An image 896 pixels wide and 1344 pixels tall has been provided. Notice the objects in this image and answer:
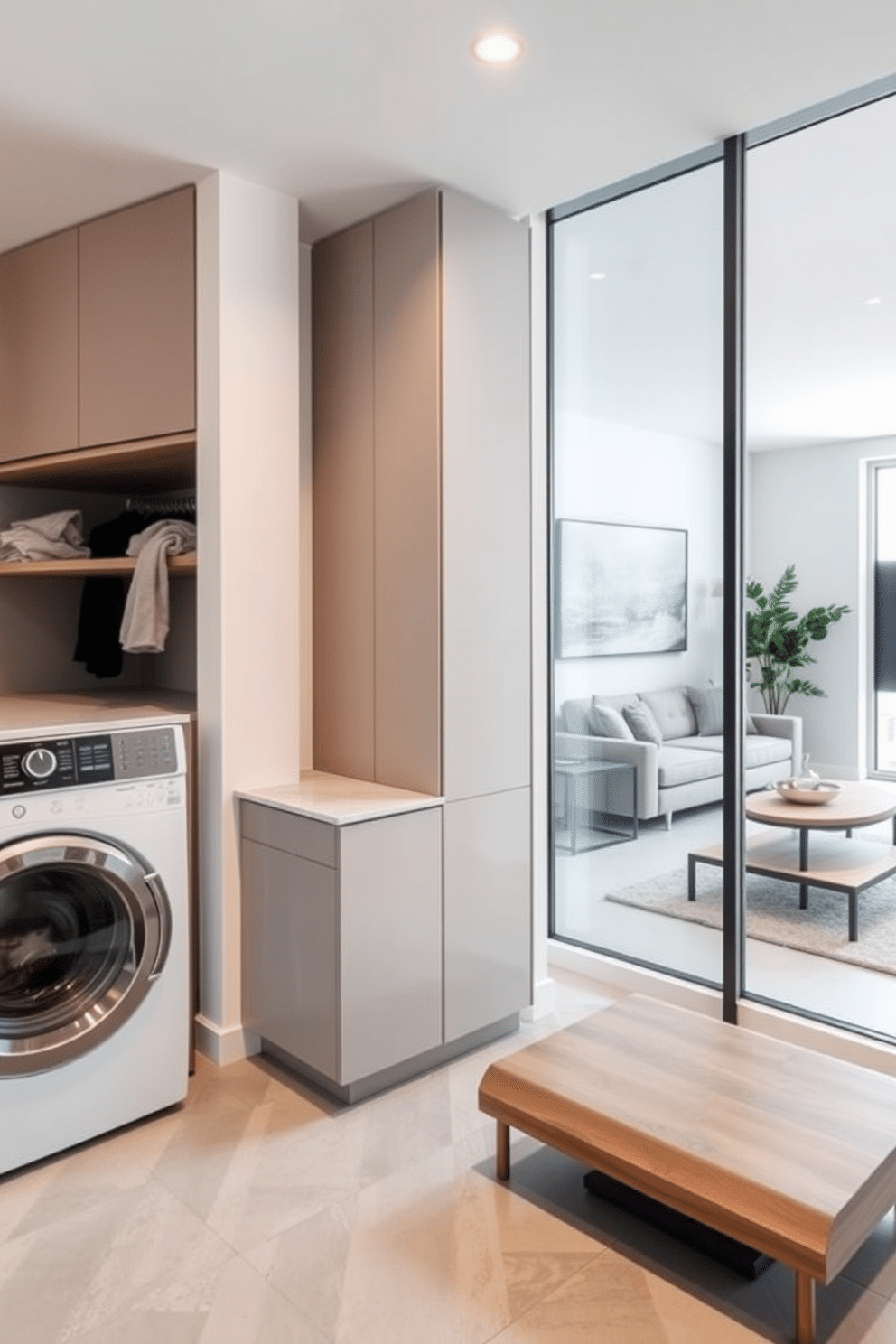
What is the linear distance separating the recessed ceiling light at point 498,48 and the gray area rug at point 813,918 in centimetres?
226

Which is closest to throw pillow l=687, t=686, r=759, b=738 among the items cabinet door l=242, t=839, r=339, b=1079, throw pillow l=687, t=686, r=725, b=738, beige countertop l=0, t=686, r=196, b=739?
throw pillow l=687, t=686, r=725, b=738

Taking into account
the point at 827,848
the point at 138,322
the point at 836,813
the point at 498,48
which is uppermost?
the point at 498,48

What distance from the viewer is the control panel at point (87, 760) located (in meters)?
2.17

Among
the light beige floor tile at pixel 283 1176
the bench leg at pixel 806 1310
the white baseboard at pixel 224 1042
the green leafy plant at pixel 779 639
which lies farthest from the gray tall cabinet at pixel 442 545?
the bench leg at pixel 806 1310

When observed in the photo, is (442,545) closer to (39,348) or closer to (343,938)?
(343,938)

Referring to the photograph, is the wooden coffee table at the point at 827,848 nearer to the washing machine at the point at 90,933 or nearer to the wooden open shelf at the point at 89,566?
the washing machine at the point at 90,933

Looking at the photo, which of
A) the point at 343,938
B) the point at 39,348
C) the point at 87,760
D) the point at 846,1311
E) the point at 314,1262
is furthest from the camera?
the point at 39,348

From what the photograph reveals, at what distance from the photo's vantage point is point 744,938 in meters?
2.84

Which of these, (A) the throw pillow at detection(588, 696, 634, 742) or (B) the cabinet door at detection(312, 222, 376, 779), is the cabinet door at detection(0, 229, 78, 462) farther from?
(A) the throw pillow at detection(588, 696, 634, 742)

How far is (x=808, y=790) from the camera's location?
9.15 feet

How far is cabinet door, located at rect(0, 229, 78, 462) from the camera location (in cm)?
294

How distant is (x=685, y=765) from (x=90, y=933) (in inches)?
73.0

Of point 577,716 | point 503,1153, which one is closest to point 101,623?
point 577,716

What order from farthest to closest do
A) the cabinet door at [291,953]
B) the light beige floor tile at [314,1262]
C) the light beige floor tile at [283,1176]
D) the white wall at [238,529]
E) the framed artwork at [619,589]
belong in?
the framed artwork at [619,589]
the white wall at [238,529]
the cabinet door at [291,953]
the light beige floor tile at [283,1176]
the light beige floor tile at [314,1262]
